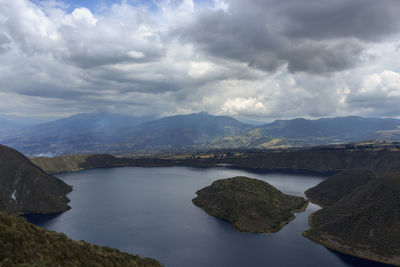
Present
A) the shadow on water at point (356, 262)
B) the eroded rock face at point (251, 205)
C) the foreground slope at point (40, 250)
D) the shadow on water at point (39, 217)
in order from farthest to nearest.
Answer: the shadow on water at point (39, 217)
the eroded rock face at point (251, 205)
the shadow on water at point (356, 262)
the foreground slope at point (40, 250)

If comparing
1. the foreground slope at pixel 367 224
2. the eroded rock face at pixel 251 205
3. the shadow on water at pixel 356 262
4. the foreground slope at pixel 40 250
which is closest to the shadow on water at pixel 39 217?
the eroded rock face at pixel 251 205

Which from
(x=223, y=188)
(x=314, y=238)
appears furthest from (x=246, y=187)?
(x=314, y=238)

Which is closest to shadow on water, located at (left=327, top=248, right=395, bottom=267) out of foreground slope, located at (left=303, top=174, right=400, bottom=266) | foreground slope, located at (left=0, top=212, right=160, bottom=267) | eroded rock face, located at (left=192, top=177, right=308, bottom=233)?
foreground slope, located at (left=303, top=174, right=400, bottom=266)

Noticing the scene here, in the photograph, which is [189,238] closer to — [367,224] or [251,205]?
[251,205]

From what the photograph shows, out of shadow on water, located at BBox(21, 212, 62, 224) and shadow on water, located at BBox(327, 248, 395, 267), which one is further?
shadow on water, located at BBox(21, 212, 62, 224)

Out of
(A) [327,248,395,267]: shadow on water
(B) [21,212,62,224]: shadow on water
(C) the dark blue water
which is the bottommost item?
(A) [327,248,395,267]: shadow on water

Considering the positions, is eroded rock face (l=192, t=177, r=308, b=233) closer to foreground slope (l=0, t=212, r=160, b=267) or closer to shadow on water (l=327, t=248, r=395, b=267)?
shadow on water (l=327, t=248, r=395, b=267)

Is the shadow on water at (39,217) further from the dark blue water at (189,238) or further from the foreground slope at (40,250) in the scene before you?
the foreground slope at (40,250)
